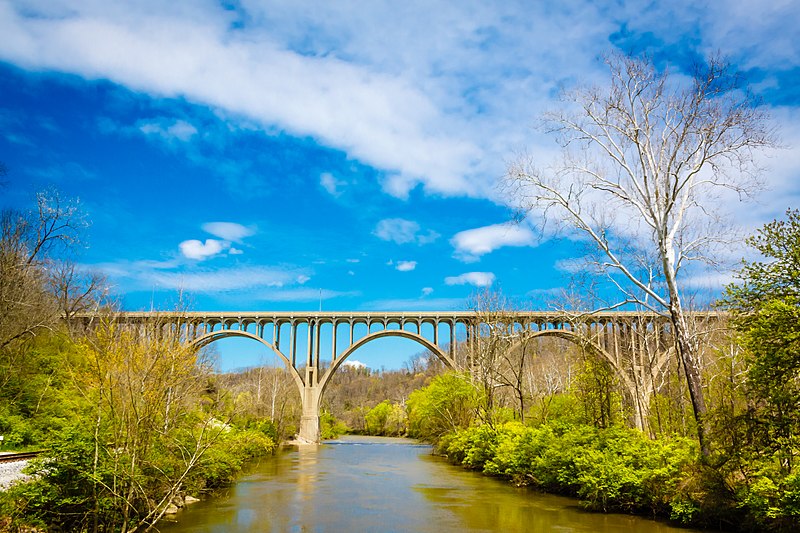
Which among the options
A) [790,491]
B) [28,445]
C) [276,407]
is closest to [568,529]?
[790,491]

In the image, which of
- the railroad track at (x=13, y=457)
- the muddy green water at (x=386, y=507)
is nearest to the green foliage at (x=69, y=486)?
the muddy green water at (x=386, y=507)

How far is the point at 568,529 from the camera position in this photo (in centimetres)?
1067

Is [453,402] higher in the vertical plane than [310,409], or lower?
higher

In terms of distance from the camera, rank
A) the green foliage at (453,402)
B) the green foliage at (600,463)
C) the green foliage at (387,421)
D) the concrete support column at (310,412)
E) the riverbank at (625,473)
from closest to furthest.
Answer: the riverbank at (625,473) → the green foliage at (600,463) → the green foliage at (453,402) → the concrete support column at (310,412) → the green foliage at (387,421)

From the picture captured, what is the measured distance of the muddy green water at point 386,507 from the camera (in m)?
10.8

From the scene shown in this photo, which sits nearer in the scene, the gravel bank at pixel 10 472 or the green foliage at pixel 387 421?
the gravel bank at pixel 10 472

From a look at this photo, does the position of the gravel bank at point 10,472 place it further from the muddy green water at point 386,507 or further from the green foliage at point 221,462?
the green foliage at point 221,462

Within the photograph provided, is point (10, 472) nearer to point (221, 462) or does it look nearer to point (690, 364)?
point (221, 462)

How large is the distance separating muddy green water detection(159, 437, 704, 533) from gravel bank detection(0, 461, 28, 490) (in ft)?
8.90

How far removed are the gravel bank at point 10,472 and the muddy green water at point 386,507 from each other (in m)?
2.71

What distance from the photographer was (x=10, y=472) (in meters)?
9.82

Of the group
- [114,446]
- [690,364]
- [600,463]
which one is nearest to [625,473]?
[600,463]

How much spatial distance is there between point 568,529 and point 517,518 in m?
1.39

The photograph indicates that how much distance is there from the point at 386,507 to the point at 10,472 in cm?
783
